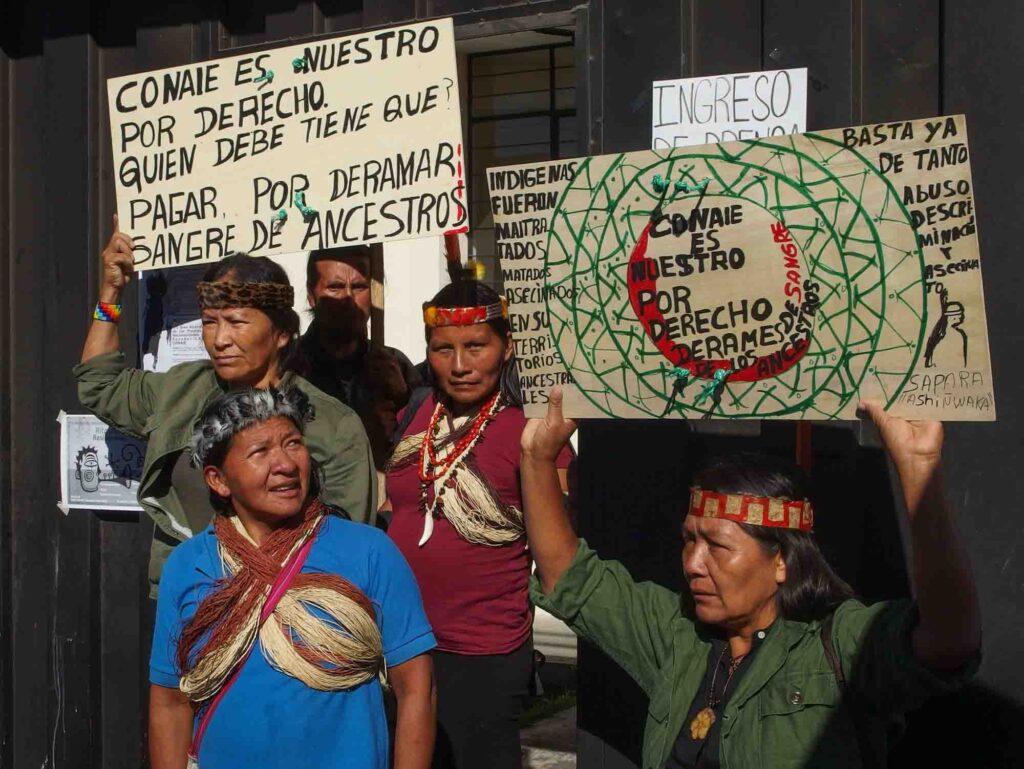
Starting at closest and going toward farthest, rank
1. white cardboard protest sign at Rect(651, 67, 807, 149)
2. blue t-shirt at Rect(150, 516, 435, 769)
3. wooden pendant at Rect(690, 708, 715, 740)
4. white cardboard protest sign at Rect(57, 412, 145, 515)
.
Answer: wooden pendant at Rect(690, 708, 715, 740) → blue t-shirt at Rect(150, 516, 435, 769) → white cardboard protest sign at Rect(651, 67, 807, 149) → white cardboard protest sign at Rect(57, 412, 145, 515)

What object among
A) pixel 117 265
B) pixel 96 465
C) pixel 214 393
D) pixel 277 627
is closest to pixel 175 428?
pixel 214 393

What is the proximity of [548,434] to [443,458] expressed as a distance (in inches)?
27.7

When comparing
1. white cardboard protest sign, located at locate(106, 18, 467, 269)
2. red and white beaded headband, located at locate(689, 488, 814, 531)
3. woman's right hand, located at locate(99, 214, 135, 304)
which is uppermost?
white cardboard protest sign, located at locate(106, 18, 467, 269)

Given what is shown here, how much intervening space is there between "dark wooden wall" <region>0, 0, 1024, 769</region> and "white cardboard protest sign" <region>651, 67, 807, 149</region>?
0.09 metres

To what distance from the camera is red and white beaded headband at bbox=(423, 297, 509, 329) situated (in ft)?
11.8

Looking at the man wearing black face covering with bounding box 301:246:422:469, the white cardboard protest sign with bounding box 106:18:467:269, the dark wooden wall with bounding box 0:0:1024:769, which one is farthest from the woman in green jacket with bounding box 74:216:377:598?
the dark wooden wall with bounding box 0:0:1024:769

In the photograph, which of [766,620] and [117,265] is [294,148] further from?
[766,620]

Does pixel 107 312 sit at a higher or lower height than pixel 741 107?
lower

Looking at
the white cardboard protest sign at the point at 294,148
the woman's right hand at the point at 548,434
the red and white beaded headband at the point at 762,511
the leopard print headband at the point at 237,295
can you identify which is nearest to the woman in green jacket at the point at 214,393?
the leopard print headband at the point at 237,295

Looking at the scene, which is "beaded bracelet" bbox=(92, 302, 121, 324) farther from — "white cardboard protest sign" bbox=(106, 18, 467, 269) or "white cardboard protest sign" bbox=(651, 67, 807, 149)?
"white cardboard protest sign" bbox=(651, 67, 807, 149)

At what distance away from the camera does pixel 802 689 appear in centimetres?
247

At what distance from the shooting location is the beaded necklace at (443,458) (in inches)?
139

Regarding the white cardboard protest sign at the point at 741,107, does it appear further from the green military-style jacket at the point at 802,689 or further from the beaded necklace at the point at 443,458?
the green military-style jacket at the point at 802,689

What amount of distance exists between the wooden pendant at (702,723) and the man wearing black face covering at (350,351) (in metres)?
1.98
